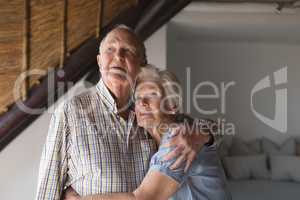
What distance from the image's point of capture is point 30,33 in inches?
74.4

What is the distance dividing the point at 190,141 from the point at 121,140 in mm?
263

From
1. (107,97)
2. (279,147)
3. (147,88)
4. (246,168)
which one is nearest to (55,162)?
(107,97)

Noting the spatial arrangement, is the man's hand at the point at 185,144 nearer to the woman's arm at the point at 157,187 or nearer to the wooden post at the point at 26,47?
the woman's arm at the point at 157,187

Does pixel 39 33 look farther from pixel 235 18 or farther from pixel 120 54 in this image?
pixel 235 18

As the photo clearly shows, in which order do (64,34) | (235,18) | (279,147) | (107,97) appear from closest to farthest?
(107,97) < (64,34) < (235,18) < (279,147)

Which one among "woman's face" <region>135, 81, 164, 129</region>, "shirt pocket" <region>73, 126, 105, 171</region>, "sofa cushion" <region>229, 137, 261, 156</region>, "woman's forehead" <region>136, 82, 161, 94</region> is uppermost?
"woman's forehead" <region>136, 82, 161, 94</region>

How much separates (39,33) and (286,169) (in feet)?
8.87

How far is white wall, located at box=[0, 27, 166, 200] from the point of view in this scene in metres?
2.29

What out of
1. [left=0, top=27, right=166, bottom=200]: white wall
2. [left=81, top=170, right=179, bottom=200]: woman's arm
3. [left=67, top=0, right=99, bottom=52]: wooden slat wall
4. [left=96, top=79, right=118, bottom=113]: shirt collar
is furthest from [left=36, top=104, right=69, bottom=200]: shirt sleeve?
[left=0, top=27, right=166, bottom=200]: white wall

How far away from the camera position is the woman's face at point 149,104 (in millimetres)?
1082

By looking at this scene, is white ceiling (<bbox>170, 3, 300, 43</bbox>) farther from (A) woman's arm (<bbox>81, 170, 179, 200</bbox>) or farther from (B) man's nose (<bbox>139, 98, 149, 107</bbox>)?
(A) woman's arm (<bbox>81, 170, 179, 200</bbox>)

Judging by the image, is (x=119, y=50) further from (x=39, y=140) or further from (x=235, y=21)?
(x=235, y=21)

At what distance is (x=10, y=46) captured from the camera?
188 centimetres

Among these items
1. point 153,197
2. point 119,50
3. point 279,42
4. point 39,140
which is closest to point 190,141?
point 153,197
